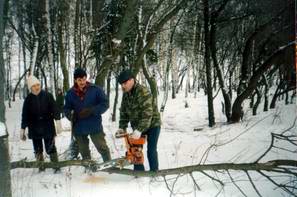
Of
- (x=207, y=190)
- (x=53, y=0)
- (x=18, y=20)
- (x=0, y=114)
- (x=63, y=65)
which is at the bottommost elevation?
(x=207, y=190)

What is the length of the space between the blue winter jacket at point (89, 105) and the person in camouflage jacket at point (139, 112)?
0.76 ft

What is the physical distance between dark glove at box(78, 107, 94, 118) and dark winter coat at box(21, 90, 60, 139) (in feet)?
1.10

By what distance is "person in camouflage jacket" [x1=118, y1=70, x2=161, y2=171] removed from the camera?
10.7 feet

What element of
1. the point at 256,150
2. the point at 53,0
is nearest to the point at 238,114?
the point at 256,150

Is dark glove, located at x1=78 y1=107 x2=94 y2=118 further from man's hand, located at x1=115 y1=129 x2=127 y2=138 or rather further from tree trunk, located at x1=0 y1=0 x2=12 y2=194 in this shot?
tree trunk, located at x1=0 y1=0 x2=12 y2=194

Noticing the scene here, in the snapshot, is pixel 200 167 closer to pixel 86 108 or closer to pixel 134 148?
pixel 134 148

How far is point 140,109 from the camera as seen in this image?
3283 mm

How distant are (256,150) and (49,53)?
4.11 m

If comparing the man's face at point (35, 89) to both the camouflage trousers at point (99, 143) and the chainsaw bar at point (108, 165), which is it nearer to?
the camouflage trousers at point (99, 143)

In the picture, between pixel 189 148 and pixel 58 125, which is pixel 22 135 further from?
pixel 189 148

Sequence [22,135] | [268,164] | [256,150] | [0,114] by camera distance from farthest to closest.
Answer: [256,150], [22,135], [268,164], [0,114]

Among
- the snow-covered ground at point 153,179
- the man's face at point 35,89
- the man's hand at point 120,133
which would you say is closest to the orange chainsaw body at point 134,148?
Result: the man's hand at point 120,133

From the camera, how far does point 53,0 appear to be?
7.46 meters

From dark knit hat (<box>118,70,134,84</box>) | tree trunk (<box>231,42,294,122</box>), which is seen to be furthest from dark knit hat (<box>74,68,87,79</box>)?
tree trunk (<box>231,42,294,122</box>)
